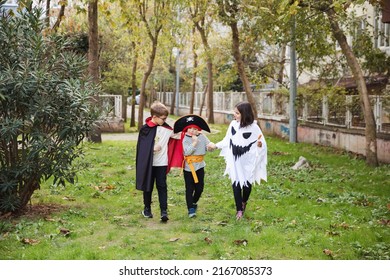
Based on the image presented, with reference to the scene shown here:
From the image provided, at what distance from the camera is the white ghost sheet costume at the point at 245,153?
10.5m

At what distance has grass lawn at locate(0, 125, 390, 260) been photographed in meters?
8.44

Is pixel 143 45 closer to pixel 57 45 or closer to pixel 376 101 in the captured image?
pixel 376 101

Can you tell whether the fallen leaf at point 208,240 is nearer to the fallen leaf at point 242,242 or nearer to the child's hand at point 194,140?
the fallen leaf at point 242,242

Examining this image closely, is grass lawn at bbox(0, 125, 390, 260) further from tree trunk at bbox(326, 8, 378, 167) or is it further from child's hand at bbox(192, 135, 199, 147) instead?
tree trunk at bbox(326, 8, 378, 167)

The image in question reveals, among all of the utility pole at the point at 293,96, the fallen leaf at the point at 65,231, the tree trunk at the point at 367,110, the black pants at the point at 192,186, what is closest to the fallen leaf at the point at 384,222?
the black pants at the point at 192,186

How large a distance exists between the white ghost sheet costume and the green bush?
215 cm

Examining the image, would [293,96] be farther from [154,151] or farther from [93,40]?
[154,151]

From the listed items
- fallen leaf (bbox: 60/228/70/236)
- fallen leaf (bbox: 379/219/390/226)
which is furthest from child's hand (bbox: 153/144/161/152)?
fallen leaf (bbox: 379/219/390/226)

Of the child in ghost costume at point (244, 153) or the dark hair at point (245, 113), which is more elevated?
the dark hair at point (245, 113)

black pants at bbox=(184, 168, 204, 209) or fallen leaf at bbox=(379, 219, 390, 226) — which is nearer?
fallen leaf at bbox=(379, 219, 390, 226)

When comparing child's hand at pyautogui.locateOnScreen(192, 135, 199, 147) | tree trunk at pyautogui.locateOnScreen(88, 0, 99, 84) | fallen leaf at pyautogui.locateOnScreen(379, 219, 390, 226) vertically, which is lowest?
fallen leaf at pyautogui.locateOnScreen(379, 219, 390, 226)

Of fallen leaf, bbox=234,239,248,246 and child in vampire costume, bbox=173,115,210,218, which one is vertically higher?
child in vampire costume, bbox=173,115,210,218

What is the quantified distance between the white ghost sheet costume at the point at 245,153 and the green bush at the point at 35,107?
215 cm

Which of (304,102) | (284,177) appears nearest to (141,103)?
(304,102)
